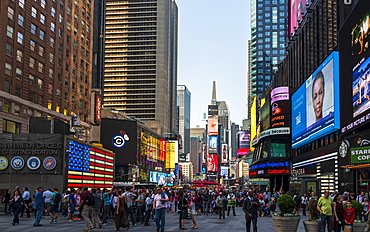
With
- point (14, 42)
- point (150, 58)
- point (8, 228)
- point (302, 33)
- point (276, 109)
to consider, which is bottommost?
point (8, 228)

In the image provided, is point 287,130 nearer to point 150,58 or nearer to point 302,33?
point 302,33

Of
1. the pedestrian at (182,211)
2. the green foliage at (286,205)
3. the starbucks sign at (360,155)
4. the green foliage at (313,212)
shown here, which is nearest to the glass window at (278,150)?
the starbucks sign at (360,155)

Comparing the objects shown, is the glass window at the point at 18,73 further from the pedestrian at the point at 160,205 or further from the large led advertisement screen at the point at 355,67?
the pedestrian at the point at 160,205

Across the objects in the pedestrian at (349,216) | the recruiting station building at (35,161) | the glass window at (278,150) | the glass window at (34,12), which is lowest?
the pedestrian at (349,216)

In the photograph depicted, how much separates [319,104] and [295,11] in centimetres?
3136

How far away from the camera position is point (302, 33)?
224 ft

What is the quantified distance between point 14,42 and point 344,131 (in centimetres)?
3553

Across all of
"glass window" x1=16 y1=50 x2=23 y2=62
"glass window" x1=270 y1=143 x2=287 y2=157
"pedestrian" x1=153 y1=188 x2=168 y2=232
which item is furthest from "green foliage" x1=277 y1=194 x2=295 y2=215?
"glass window" x1=270 y1=143 x2=287 y2=157

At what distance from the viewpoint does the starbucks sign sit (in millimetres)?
32969

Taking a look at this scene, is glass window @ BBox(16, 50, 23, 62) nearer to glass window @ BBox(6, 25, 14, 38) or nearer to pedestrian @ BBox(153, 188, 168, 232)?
glass window @ BBox(6, 25, 14, 38)

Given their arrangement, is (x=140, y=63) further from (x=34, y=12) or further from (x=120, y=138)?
(x=34, y=12)

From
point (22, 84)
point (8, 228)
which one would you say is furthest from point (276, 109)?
point (8, 228)

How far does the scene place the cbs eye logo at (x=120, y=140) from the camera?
310 ft

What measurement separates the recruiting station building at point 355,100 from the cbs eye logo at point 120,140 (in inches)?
2261
